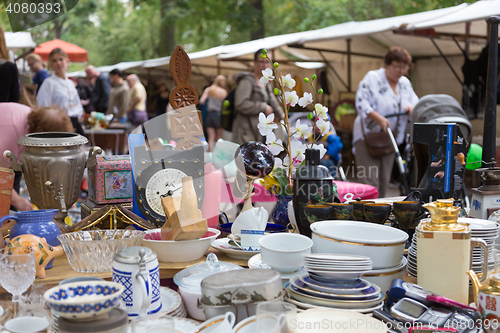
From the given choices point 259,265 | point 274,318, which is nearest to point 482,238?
point 259,265

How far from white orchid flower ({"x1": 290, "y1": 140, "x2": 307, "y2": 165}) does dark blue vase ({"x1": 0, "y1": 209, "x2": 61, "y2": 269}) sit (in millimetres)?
1014

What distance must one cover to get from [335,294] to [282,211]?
813 millimetres

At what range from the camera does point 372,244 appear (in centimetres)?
133

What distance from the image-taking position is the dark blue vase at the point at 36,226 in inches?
60.0

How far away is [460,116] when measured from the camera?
3727 millimetres

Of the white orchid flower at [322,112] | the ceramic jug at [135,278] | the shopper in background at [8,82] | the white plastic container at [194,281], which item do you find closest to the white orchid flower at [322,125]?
the white orchid flower at [322,112]

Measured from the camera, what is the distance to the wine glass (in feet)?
4.07

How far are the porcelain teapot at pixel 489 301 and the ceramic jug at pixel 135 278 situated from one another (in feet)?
2.83

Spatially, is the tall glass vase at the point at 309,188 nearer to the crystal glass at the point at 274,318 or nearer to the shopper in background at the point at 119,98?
the crystal glass at the point at 274,318

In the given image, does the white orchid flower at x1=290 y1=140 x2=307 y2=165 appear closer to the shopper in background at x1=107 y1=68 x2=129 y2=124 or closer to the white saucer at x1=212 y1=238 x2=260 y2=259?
the white saucer at x1=212 y1=238 x2=260 y2=259

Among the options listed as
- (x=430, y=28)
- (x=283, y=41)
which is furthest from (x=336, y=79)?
(x=430, y=28)

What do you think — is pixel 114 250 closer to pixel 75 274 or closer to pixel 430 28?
pixel 75 274

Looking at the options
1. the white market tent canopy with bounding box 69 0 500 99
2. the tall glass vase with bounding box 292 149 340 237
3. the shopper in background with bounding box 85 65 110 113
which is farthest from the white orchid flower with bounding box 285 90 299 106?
the shopper in background with bounding box 85 65 110 113

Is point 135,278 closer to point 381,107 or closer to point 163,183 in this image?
point 163,183
